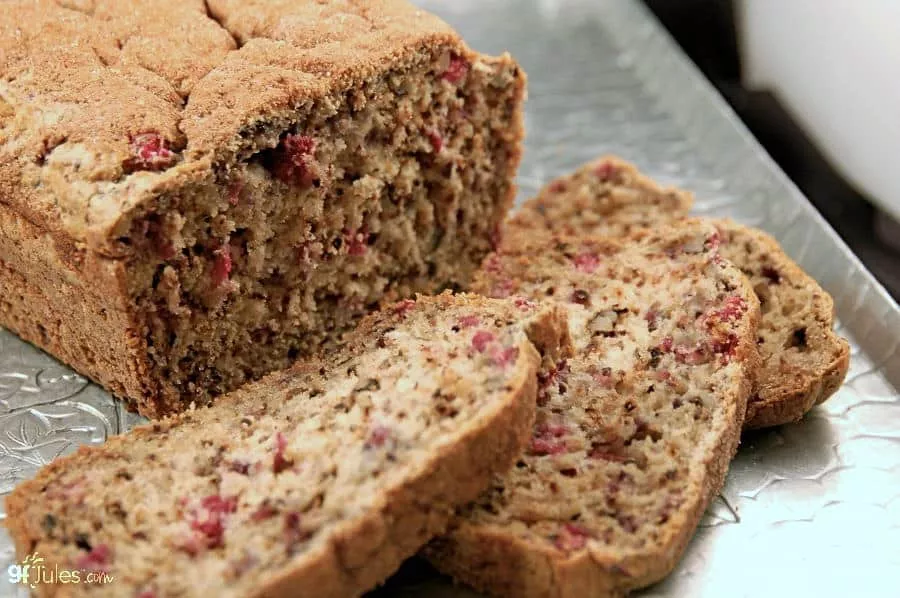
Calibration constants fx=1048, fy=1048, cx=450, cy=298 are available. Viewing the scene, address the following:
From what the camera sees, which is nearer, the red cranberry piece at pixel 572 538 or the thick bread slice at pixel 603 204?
the red cranberry piece at pixel 572 538

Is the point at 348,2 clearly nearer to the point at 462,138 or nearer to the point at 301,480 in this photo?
the point at 462,138

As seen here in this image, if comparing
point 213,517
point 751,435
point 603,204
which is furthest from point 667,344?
point 213,517

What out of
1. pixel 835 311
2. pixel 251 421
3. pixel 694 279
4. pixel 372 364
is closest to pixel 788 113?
pixel 835 311

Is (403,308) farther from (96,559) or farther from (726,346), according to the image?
(96,559)

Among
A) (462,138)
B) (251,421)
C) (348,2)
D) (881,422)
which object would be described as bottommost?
(881,422)

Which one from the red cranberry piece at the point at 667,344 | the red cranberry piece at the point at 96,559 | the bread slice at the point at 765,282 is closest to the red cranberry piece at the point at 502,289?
the bread slice at the point at 765,282

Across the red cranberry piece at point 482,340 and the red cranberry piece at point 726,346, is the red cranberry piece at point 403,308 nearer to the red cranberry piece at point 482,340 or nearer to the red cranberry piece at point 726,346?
the red cranberry piece at point 482,340
